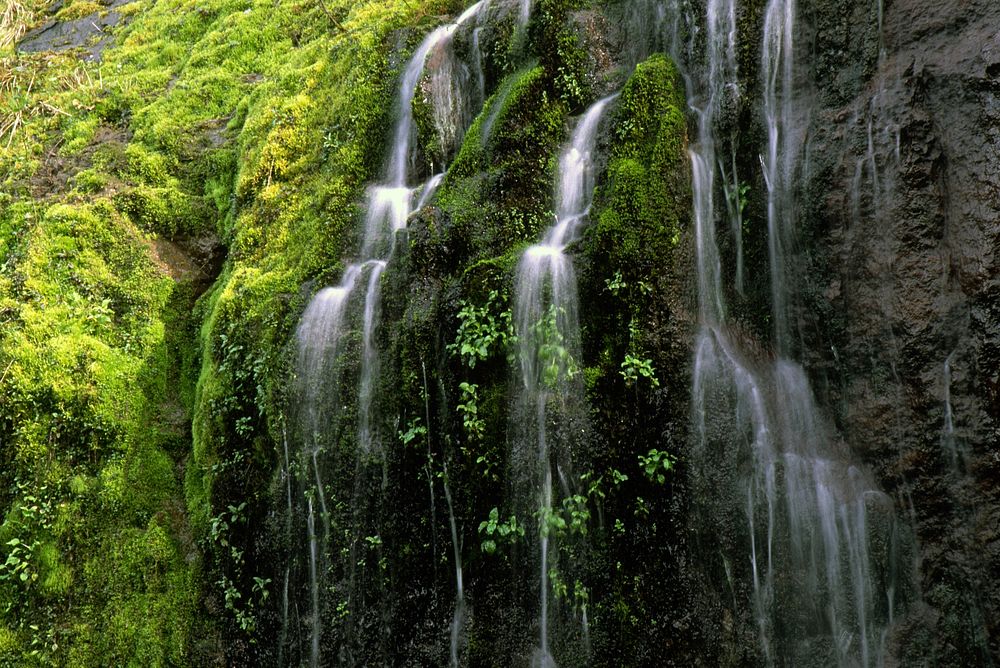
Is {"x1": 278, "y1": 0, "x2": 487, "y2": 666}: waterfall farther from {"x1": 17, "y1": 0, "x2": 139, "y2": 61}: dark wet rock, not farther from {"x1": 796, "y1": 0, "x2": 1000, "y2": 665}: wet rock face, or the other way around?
{"x1": 17, "y1": 0, "x2": 139, "y2": 61}: dark wet rock

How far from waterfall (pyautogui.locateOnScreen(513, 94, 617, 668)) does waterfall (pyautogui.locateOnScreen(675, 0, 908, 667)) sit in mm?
956

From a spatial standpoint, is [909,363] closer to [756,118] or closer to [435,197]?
[756,118]

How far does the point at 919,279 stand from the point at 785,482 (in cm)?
168

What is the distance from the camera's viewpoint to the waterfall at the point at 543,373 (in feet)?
15.9

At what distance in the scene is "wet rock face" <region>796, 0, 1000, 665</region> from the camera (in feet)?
14.4

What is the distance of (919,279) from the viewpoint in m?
4.77

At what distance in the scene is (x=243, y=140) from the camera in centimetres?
861

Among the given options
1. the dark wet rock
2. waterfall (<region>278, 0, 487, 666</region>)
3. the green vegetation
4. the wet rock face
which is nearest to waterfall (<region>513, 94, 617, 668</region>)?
the green vegetation

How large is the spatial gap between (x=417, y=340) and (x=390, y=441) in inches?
33.1

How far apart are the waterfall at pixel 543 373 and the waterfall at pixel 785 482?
96cm

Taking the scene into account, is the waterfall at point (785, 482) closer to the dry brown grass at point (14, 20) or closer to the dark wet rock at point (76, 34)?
the dark wet rock at point (76, 34)

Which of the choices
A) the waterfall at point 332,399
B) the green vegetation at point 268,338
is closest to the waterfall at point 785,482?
the green vegetation at point 268,338

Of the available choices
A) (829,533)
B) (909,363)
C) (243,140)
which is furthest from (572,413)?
(243,140)

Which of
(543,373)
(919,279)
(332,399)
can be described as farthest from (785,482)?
(332,399)
